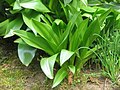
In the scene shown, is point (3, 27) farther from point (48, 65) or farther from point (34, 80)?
point (48, 65)

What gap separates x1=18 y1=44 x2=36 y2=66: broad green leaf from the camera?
2.70m

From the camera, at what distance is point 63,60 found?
95.7 inches

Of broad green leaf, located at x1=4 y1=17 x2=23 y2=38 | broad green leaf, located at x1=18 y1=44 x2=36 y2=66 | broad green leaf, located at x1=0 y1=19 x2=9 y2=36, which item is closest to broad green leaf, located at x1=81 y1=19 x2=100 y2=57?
broad green leaf, located at x1=18 y1=44 x2=36 y2=66

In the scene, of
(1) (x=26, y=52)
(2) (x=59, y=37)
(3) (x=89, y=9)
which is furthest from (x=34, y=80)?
(3) (x=89, y=9)

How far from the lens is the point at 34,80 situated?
276cm

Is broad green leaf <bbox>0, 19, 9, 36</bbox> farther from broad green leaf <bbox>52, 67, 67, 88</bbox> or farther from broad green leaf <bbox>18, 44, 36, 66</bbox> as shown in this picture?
broad green leaf <bbox>52, 67, 67, 88</bbox>

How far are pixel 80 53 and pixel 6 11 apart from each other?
1.02 metres

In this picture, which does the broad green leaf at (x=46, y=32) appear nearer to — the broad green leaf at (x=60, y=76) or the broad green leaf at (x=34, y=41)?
the broad green leaf at (x=34, y=41)

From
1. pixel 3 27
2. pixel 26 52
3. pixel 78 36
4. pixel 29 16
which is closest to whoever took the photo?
pixel 78 36

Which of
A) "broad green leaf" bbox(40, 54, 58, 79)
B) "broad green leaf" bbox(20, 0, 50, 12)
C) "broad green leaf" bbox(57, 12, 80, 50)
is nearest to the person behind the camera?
"broad green leaf" bbox(40, 54, 58, 79)

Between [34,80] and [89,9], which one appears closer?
[34,80]

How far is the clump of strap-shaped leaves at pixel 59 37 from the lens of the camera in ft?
8.49

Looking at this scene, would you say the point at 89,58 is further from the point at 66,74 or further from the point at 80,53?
the point at 66,74

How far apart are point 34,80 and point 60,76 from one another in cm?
31
